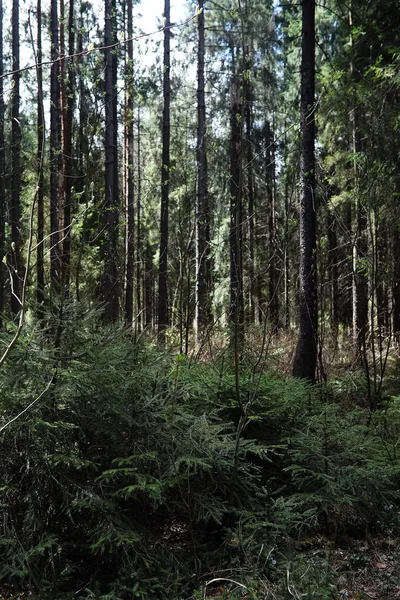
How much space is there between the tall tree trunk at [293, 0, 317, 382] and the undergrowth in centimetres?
322

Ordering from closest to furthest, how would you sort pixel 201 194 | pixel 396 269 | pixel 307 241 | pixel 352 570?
pixel 352 570 < pixel 307 241 < pixel 396 269 < pixel 201 194

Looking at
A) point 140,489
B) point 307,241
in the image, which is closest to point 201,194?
point 307,241

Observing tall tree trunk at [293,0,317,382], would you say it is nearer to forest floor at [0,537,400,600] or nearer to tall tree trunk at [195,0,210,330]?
forest floor at [0,537,400,600]

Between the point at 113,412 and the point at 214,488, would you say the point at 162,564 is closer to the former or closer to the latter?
the point at 214,488

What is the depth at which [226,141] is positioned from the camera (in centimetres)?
1853

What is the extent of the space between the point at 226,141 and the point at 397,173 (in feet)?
37.1

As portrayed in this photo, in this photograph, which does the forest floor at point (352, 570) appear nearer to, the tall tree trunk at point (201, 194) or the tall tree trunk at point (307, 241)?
the tall tree trunk at point (307, 241)

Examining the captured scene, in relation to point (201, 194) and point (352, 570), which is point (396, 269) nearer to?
point (201, 194)

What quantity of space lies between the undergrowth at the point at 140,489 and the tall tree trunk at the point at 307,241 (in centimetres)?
322

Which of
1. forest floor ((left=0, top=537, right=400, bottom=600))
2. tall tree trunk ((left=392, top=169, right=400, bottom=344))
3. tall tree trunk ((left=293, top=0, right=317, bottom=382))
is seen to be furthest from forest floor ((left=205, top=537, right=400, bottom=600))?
tall tree trunk ((left=293, top=0, right=317, bottom=382))

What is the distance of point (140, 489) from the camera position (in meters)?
3.17

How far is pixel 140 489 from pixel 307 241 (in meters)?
5.21

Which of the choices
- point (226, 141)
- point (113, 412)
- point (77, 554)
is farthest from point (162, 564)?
point (226, 141)

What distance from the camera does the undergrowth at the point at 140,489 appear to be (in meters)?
2.81
